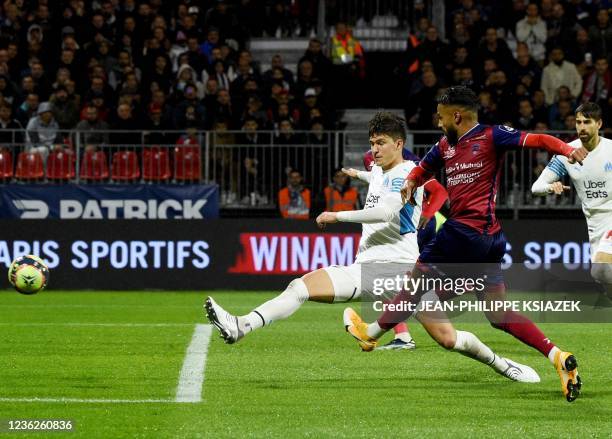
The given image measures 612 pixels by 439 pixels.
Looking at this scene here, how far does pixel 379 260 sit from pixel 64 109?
40.0 feet

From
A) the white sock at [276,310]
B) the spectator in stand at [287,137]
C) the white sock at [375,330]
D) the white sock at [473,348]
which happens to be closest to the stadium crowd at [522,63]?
the spectator in stand at [287,137]

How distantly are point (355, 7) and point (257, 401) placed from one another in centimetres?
1712

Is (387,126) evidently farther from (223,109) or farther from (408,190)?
(223,109)

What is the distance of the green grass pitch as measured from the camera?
7320 millimetres

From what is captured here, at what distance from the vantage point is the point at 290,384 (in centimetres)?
910

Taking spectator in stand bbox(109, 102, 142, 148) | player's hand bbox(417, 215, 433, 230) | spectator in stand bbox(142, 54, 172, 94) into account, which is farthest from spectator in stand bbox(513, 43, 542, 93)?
player's hand bbox(417, 215, 433, 230)

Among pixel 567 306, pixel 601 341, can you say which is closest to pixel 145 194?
pixel 567 306

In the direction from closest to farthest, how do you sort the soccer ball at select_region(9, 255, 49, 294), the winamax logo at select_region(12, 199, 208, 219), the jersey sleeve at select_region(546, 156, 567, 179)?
the jersey sleeve at select_region(546, 156, 567, 179) < the soccer ball at select_region(9, 255, 49, 294) < the winamax logo at select_region(12, 199, 208, 219)

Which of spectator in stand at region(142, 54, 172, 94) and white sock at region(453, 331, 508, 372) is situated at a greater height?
spectator in stand at region(142, 54, 172, 94)

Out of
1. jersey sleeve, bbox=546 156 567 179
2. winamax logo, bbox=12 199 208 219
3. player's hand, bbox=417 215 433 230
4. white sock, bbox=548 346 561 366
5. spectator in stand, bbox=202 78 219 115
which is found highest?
spectator in stand, bbox=202 78 219 115

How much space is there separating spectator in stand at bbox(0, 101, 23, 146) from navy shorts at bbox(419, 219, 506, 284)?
1220 cm

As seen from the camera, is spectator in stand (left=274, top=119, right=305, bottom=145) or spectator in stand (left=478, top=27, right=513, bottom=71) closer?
spectator in stand (left=274, top=119, right=305, bottom=145)

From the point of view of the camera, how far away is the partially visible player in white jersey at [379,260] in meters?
8.74

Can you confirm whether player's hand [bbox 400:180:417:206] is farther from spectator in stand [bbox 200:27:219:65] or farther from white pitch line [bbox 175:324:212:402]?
spectator in stand [bbox 200:27:219:65]
